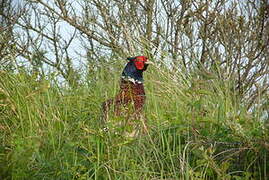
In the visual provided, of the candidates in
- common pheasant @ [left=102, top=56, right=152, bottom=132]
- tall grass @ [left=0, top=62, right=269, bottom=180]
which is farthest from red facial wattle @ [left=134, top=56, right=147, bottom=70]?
tall grass @ [left=0, top=62, right=269, bottom=180]

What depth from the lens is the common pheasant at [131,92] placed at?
156 inches

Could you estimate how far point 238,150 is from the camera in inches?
143

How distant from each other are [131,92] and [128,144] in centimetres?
81

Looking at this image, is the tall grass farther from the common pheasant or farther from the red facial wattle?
the red facial wattle

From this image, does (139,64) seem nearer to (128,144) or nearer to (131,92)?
(131,92)

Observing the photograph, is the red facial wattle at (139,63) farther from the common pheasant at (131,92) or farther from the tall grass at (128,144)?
the tall grass at (128,144)

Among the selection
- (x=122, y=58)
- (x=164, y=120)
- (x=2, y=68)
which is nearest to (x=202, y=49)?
(x=122, y=58)

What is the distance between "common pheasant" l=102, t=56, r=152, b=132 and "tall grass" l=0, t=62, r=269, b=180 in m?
0.11

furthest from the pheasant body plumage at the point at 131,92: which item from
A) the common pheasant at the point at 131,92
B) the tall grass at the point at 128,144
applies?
the tall grass at the point at 128,144

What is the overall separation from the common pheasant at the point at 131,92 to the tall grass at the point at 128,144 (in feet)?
0.38

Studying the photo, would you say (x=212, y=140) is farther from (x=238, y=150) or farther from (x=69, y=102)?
(x=69, y=102)

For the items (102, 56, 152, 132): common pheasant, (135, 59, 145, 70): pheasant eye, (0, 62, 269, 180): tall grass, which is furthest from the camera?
(135, 59, 145, 70): pheasant eye

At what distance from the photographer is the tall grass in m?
3.37

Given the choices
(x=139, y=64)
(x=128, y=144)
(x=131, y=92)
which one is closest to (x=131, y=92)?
(x=131, y=92)
